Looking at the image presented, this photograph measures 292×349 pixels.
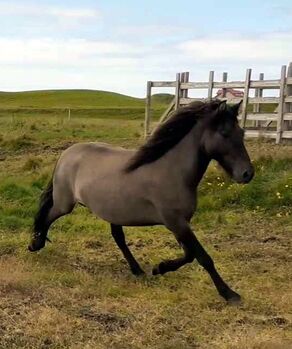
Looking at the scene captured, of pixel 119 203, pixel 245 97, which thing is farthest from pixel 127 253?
pixel 245 97

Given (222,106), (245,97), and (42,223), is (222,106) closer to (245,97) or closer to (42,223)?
(42,223)

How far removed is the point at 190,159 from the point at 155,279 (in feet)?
4.73

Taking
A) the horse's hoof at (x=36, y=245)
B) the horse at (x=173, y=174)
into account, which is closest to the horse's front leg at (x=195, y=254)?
the horse at (x=173, y=174)

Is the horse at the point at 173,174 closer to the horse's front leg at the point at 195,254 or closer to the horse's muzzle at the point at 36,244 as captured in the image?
the horse's front leg at the point at 195,254

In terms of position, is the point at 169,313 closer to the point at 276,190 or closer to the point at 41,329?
the point at 41,329

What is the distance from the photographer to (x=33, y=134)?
2069cm

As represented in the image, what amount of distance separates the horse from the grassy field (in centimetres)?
45

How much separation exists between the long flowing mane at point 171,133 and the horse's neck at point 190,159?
8 cm

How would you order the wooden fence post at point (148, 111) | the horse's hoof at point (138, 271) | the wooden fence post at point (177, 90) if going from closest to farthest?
the horse's hoof at point (138, 271)
the wooden fence post at point (177, 90)
the wooden fence post at point (148, 111)

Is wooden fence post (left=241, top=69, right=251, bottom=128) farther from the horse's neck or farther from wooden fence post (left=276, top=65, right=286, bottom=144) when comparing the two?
the horse's neck

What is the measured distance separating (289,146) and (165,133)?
745 cm

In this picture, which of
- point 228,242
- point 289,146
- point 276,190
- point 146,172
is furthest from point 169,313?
point 289,146

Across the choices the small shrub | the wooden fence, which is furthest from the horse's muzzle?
the wooden fence

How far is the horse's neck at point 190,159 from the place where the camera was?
250 inches
